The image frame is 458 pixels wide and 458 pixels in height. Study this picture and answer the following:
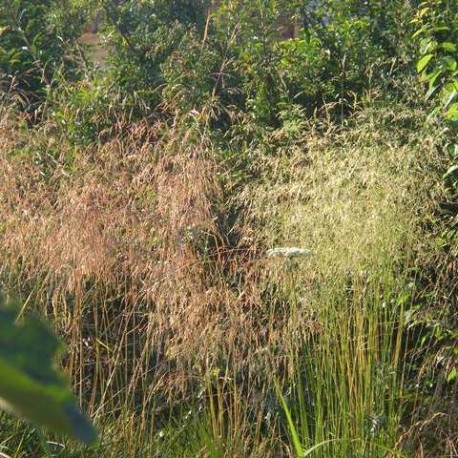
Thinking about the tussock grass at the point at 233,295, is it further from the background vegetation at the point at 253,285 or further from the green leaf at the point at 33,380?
the green leaf at the point at 33,380

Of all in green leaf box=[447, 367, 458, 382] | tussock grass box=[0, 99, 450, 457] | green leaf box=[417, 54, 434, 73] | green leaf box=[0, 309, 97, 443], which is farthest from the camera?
green leaf box=[417, 54, 434, 73]

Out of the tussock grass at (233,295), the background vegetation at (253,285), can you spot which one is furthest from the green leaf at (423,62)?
the tussock grass at (233,295)

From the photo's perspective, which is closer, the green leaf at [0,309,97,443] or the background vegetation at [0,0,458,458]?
the green leaf at [0,309,97,443]

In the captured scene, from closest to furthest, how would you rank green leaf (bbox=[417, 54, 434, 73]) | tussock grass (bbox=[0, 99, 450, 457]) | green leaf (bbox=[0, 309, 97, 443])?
green leaf (bbox=[0, 309, 97, 443]) < tussock grass (bbox=[0, 99, 450, 457]) < green leaf (bbox=[417, 54, 434, 73])

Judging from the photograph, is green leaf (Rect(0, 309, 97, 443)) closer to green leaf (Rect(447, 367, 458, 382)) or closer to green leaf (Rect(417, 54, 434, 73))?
green leaf (Rect(447, 367, 458, 382))

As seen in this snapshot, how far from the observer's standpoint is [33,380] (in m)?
0.53

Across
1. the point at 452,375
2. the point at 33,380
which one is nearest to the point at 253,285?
the point at 452,375

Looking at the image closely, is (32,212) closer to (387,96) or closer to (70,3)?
(387,96)

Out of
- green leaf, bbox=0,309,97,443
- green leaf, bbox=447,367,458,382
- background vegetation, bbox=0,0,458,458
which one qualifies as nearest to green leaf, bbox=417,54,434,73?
background vegetation, bbox=0,0,458,458

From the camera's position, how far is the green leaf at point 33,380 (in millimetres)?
525

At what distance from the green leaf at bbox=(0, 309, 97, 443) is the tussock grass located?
3.09m

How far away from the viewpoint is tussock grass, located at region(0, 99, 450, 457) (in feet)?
12.5

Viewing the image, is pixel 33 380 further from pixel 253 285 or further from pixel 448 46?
pixel 448 46

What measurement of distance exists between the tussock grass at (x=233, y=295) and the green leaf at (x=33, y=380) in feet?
10.1
